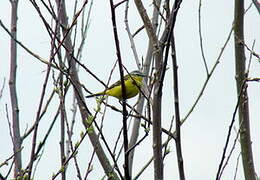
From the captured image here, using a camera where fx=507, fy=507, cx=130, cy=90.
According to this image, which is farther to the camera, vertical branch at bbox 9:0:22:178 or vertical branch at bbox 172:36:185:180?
vertical branch at bbox 9:0:22:178

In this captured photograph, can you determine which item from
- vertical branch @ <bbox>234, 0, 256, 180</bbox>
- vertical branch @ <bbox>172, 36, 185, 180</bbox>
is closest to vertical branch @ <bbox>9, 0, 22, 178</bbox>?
vertical branch @ <bbox>172, 36, 185, 180</bbox>

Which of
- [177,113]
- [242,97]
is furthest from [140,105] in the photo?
[177,113]

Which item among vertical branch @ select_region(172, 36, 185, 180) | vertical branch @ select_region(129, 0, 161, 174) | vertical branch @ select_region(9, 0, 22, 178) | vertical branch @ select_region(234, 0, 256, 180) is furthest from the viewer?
vertical branch @ select_region(129, 0, 161, 174)

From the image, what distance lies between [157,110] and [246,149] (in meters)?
0.95

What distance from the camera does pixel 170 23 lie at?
2.43 m

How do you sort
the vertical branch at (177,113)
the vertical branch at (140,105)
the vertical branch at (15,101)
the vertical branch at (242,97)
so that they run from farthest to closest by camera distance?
the vertical branch at (140,105) → the vertical branch at (15,101) → the vertical branch at (242,97) → the vertical branch at (177,113)

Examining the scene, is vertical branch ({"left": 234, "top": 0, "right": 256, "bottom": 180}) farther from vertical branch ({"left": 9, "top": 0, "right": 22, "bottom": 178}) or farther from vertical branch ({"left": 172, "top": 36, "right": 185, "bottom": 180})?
vertical branch ({"left": 9, "top": 0, "right": 22, "bottom": 178})

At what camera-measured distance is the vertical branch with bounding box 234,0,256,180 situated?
302 cm

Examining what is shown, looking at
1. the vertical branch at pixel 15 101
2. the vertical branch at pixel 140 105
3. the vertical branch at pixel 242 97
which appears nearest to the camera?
the vertical branch at pixel 242 97

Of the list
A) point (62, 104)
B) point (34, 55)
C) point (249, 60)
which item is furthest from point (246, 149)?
point (34, 55)

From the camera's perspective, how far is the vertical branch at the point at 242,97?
302 cm

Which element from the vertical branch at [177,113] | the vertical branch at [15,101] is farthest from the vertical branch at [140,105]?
the vertical branch at [177,113]

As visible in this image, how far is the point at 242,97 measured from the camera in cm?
310

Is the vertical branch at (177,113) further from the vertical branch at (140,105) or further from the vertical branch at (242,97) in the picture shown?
the vertical branch at (140,105)
